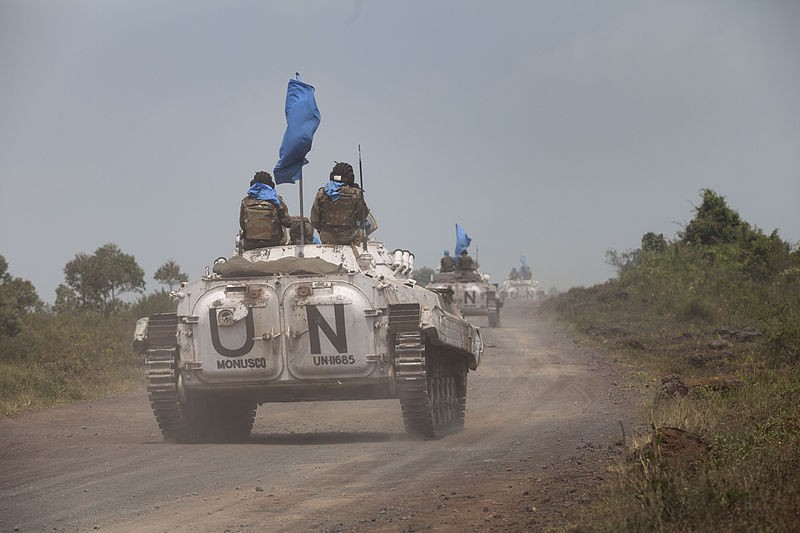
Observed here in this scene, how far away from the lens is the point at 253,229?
14047 mm

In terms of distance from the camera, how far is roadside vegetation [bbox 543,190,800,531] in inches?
251

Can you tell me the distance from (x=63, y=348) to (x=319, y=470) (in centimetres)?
1479

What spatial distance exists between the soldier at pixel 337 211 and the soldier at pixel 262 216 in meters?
0.42

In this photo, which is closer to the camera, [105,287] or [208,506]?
[208,506]

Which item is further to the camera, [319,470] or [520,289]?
[520,289]

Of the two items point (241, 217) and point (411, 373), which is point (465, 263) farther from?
point (411, 373)

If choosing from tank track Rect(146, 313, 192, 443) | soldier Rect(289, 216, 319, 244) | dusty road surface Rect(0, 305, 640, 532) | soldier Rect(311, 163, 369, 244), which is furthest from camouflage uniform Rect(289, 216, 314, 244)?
tank track Rect(146, 313, 192, 443)

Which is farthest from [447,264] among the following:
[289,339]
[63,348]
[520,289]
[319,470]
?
[520,289]

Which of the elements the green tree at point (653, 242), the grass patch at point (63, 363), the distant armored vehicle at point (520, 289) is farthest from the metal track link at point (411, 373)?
the distant armored vehicle at point (520, 289)

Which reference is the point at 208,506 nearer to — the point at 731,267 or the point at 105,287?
the point at 731,267

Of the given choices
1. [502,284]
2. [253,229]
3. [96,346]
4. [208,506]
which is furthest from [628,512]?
[502,284]

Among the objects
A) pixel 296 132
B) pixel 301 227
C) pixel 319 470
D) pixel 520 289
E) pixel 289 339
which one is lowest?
pixel 319 470

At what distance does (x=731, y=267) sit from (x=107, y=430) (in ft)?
81.2

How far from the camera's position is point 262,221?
14.0m
